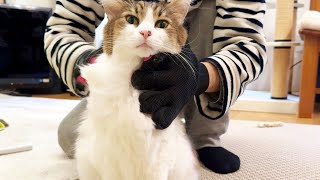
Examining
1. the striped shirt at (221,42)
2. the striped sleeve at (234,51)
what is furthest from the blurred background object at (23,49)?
the striped sleeve at (234,51)

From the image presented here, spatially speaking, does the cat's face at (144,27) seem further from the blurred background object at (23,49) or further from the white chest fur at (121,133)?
the blurred background object at (23,49)

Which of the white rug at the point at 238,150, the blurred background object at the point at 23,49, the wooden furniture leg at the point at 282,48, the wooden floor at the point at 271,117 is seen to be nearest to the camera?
the white rug at the point at 238,150

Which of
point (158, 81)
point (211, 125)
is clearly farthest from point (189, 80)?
point (211, 125)

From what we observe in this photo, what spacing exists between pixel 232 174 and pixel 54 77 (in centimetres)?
196

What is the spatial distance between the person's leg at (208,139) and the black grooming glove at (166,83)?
0.33 meters

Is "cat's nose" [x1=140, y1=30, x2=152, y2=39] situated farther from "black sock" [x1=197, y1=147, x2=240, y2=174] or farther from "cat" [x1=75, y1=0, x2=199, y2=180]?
"black sock" [x1=197, y1=147, x2=240, y2=174]

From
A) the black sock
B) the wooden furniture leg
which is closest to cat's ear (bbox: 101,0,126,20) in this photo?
the black sock

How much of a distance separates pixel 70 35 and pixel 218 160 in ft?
1.82

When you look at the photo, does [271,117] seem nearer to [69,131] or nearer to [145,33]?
[69,131]

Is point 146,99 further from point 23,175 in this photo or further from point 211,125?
point 23,175

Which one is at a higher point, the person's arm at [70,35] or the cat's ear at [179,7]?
the cat's ear at [179,7]

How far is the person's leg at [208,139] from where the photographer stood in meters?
0.99

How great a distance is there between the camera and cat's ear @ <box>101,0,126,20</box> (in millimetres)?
653

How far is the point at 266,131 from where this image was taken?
5.13 ft
